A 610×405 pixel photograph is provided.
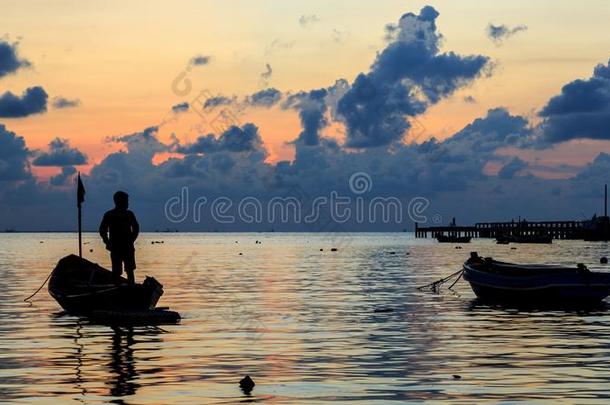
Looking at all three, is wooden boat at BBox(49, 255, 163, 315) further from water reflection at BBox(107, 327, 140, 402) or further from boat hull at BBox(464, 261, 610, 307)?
boat hull at BBox(464, 261, 610, 307)

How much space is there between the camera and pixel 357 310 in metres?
43.2

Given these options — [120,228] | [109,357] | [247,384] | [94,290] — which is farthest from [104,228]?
[247,384]

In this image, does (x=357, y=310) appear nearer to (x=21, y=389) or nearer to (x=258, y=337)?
(x=258, y=337)

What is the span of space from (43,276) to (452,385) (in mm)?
60943

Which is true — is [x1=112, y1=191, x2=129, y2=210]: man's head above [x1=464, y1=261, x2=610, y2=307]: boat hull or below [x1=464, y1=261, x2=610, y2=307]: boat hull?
above

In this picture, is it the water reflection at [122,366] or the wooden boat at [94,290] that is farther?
the wooden boat at [94,290]

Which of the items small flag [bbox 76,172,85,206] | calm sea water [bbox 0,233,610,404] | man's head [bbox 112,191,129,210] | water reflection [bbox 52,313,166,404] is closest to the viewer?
calm sea water [bbox 0,233,610,404]

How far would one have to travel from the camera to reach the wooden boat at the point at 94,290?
35.7 m

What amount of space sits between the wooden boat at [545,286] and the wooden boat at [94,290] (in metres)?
16.0

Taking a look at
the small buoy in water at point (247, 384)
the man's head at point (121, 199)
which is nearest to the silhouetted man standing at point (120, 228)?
the man's head at point (121, 199)

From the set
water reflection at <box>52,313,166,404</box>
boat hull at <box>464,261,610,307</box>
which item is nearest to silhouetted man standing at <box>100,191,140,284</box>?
water reflection at <box>52,313,166,404</box>

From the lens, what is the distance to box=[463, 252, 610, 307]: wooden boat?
44406 millimetres

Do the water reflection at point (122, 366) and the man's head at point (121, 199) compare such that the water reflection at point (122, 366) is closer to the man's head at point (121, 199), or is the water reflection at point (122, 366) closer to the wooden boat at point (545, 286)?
the man's head at point (121, 199)

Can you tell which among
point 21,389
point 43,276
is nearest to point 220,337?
point 21,389
